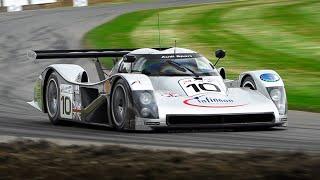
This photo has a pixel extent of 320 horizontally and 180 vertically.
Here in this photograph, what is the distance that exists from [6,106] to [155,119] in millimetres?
5171

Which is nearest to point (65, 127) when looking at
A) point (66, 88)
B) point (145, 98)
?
point (66, 88)

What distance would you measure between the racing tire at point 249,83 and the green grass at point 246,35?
3459 millimetres

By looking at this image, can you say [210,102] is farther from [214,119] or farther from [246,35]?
[246,35]

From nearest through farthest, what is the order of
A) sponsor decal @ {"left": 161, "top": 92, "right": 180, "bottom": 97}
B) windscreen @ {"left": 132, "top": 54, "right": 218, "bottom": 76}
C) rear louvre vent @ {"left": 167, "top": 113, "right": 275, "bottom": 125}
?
rear louvre vent @ {"left": 167, "top": 113, "right": 275, "bottom": 125} < sponsor decal @ {"left": 161, "top": 92, "right": 180, "bottom": 97} < windscreen @ {"left": 132, "top": 54, "right": 218, "bottom": 76}

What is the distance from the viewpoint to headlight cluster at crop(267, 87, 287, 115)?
1288cm

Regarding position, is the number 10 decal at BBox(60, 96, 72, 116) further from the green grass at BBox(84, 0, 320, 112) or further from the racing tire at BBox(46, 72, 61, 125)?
the green grass at BBox(84, 0, 320, 112)

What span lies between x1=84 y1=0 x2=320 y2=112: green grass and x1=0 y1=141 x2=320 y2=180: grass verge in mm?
8881

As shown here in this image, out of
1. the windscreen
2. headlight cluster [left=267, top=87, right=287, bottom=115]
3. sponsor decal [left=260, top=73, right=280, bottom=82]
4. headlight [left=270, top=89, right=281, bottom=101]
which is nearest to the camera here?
headlight cluster [left=267, top=87, right=287, bottom=115]

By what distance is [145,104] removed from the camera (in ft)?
40.2

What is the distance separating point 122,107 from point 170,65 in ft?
3.68

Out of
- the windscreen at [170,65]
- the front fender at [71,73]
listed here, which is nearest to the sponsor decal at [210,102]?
the windscreen at [170,65]

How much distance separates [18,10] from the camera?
1737 inches

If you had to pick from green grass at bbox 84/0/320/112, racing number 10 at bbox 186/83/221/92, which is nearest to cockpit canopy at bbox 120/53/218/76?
racing number 10 at bbox 186/83/221/92

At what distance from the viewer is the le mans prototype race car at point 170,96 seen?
40.2 ft
